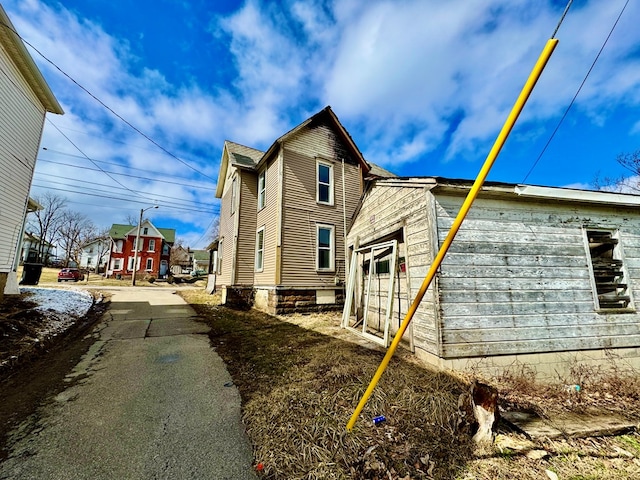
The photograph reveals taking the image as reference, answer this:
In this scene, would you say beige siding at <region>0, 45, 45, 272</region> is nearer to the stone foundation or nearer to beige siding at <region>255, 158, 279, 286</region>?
the stone foundation

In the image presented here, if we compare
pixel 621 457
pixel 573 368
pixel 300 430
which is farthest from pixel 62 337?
pixel 573 368

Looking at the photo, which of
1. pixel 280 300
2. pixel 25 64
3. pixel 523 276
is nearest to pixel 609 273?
pixel 523 276

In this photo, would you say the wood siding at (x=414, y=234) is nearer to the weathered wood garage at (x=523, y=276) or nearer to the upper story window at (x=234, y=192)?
Answer: the weathered wood garage at (x=523, y=276)

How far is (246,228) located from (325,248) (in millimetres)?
3987

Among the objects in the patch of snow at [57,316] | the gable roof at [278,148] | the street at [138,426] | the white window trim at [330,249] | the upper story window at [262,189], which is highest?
the gable roof at [278,148]

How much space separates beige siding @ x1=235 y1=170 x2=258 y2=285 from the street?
694 centimetres

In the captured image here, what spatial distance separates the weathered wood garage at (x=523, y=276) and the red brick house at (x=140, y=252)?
128 ft

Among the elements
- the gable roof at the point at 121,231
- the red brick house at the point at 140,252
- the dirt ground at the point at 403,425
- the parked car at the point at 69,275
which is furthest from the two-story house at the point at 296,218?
the gable roof at the point at 121,231

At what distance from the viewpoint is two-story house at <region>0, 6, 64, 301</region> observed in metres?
8.29

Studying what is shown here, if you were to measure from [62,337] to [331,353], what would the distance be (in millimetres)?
6322

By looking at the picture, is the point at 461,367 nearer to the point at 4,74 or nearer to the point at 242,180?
the point at 242,180

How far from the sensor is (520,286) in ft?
14.9

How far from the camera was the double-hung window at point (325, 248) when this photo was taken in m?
10.8

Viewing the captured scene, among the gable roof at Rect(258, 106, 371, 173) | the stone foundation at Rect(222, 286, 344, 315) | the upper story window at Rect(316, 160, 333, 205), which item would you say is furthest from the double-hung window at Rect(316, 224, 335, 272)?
the gable roof at Rect(258, 106, 371, 173)
